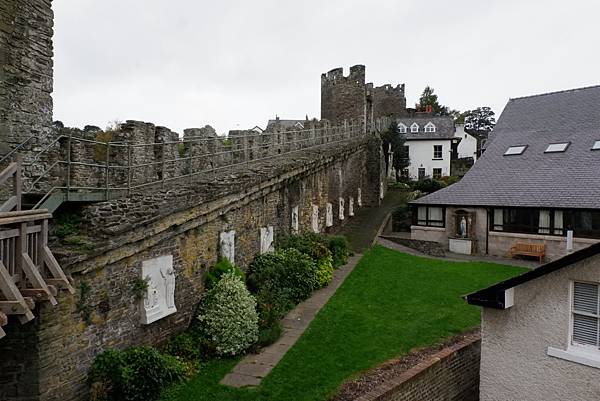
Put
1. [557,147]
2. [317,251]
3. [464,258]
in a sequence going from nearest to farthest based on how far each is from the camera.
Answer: [317,251] → [464,258] → [557,147]

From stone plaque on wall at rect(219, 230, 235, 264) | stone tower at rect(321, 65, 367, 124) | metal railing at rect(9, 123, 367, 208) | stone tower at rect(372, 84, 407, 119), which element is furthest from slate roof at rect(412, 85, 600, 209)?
stone tower at rect(372, 84, 407, 119)

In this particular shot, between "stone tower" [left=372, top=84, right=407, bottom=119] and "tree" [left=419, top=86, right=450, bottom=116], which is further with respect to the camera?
"tree" [left=419, top=86, right=450, bottom=116]

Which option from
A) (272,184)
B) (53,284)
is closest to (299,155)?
(272,184)

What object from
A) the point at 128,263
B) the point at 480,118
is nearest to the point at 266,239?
the point at 128,263

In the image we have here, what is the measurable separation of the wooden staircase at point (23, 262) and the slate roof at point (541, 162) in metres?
18.8

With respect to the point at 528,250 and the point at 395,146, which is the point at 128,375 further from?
the point at 395,146

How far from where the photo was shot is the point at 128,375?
845cm

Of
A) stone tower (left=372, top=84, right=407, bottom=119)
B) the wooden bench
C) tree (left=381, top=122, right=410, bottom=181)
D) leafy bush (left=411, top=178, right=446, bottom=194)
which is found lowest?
the wooden bench

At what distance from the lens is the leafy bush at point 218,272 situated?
12.0m

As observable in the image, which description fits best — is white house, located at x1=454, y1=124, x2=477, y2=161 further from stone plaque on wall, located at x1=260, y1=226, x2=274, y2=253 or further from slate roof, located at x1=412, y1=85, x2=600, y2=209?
stone plaque on wall, located at x1=260, y1=226, x2=274, y2=253

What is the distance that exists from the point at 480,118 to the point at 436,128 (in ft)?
187

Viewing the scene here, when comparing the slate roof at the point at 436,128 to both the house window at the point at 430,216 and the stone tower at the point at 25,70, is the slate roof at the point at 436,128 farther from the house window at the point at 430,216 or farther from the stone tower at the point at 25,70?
the stone tower at the point at 25,70

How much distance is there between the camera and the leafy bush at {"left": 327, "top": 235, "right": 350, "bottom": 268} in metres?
18.1

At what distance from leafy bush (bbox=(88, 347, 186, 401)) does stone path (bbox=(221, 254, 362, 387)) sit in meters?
1.30
